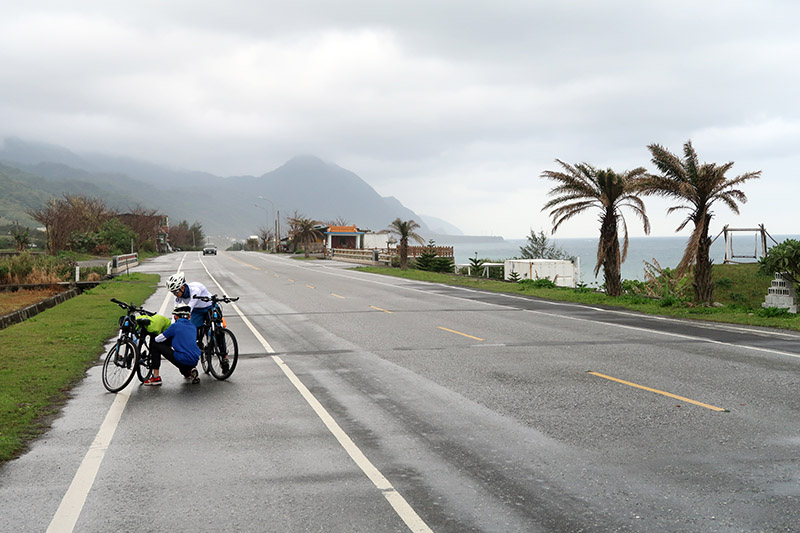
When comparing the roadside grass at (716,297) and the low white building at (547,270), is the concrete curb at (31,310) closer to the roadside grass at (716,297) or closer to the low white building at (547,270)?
the roadside grass at (716,297)

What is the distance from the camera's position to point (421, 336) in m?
13.7

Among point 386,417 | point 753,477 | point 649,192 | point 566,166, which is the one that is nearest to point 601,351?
point 386,417

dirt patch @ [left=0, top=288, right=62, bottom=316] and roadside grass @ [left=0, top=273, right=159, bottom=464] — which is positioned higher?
dirt patch @ [left=0, top=288, right=62, bottom=316]

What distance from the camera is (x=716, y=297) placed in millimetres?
31828

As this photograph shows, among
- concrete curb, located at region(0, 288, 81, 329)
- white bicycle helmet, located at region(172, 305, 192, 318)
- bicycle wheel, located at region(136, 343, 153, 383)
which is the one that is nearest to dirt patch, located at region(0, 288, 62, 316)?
concrete curb, located at region(0, 288, 81, 329)

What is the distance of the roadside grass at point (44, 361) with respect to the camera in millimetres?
7145

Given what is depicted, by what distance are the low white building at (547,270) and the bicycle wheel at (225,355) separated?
97.7 feet

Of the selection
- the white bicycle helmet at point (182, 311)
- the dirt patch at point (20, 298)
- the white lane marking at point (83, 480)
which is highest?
the white bicycle helmet at point (182, 311)

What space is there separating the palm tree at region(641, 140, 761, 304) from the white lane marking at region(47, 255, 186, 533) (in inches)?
700

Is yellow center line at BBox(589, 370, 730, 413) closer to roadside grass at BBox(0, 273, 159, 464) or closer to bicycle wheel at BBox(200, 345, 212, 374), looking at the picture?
bicycle wheel at BBox(200, 345, 212, 374)

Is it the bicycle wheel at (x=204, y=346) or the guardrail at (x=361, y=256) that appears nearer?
the bicycle wheel at (x=204, y=346)

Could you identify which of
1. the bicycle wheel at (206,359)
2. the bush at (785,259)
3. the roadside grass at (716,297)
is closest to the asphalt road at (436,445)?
the bicycle wheel at (206,359)

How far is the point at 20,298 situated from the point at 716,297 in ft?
97.8

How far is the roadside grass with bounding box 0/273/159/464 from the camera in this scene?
7.14m
